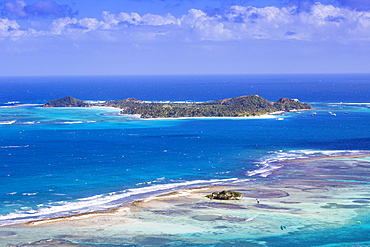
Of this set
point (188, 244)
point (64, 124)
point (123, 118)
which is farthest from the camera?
point (123, 118)

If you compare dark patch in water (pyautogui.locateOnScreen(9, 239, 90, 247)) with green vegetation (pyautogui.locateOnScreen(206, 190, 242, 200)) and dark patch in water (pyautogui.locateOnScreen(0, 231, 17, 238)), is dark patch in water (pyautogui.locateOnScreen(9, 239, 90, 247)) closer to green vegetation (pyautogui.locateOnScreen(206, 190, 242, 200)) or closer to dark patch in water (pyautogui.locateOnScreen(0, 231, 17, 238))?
dark patch in water (pyautogui.locateOnScreen(0, 231, 17, 238))

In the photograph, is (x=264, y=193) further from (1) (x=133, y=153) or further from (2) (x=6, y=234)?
(1) (x=133, y=153)

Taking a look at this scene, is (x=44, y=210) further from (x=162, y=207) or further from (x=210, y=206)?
(x=210, y=206)

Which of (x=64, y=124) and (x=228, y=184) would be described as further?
(x=64, y=124)

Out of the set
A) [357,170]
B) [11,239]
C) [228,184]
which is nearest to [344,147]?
[357,170]

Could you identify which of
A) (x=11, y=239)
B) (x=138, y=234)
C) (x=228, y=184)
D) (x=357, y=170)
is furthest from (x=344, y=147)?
(x=11, y=239)

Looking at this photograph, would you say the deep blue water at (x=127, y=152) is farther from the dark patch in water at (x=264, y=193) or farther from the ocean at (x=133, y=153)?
the dark patch in water at (x=264, y=193)

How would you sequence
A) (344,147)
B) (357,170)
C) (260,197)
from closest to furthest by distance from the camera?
(260,197)
(357,170)
(344,147)
